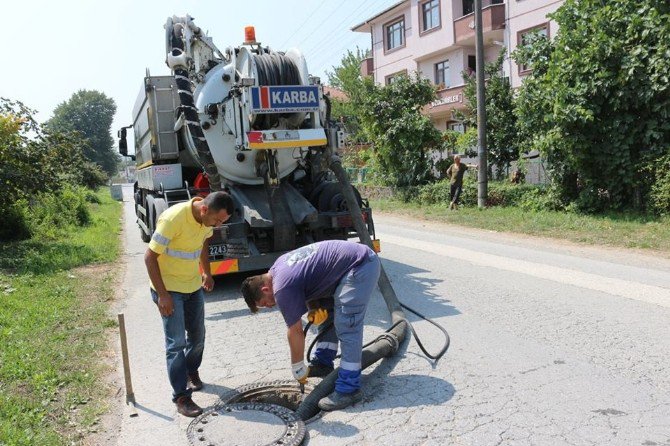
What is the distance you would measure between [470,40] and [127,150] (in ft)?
59.7

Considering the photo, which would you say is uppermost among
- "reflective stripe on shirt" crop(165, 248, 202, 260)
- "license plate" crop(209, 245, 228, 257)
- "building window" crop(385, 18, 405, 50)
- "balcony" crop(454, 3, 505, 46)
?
"building window" crop(385, 18, 405, 50)

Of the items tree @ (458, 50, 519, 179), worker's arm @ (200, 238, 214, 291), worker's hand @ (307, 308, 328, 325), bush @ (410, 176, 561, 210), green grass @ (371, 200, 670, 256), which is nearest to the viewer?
worker's hand @ (307, 308, 328, 325)

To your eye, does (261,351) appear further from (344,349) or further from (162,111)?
(162,111)

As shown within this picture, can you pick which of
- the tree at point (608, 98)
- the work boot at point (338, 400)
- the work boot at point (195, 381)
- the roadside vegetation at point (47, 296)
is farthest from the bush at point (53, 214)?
the tree at point (608, 98)

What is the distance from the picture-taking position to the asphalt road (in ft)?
12.0

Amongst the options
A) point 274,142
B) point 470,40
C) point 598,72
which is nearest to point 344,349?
point 274,142

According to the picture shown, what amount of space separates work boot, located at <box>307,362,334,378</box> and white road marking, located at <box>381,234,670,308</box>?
3944 mm

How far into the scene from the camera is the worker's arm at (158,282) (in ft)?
13.4

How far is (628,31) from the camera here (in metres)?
12.4

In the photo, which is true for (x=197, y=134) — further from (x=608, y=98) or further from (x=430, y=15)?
(x=430, y=15)

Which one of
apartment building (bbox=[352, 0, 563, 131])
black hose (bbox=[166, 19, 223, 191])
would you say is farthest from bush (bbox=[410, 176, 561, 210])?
black hose (bbox=[166, 19, 223, 191])

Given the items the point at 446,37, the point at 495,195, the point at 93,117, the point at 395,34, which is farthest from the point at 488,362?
the point at 93,117

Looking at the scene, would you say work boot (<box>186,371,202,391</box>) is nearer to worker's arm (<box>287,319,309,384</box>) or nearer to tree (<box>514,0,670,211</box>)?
worker's arm (<box>287,319,309,384</box>)

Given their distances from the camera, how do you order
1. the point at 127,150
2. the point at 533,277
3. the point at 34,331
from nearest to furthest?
the point at 34,331, the point at 533,277, the point at 127,150
